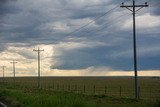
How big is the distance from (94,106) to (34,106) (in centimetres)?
470

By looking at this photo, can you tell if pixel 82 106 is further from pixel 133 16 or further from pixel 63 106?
pixel 133 16

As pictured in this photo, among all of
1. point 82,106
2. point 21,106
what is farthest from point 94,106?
point 21,106

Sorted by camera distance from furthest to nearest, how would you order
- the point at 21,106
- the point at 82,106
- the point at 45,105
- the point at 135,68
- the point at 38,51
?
the point at 38,51 → the point at 135,68 → the point at 21,106 → the point at 45,105 → the point at 82,106

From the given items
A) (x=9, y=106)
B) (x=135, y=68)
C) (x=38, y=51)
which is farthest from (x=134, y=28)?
(x=38, y=51)

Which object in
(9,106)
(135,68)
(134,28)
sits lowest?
(9,106)

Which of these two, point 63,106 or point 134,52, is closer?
point 63,106

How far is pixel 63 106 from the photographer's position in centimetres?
2425

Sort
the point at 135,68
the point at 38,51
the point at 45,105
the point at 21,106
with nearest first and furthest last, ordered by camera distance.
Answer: the point at 45,105
the point at 21,106
the point at 135,68
the point at 38,51

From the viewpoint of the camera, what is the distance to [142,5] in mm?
41812

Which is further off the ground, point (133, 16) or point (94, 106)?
point (133, 16)

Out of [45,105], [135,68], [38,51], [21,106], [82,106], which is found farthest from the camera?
[38,51]

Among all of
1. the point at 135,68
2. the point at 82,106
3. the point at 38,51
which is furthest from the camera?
the point at 38,51

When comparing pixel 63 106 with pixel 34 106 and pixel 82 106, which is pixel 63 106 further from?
pixel 34 106

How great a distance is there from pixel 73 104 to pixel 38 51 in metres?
63.7
